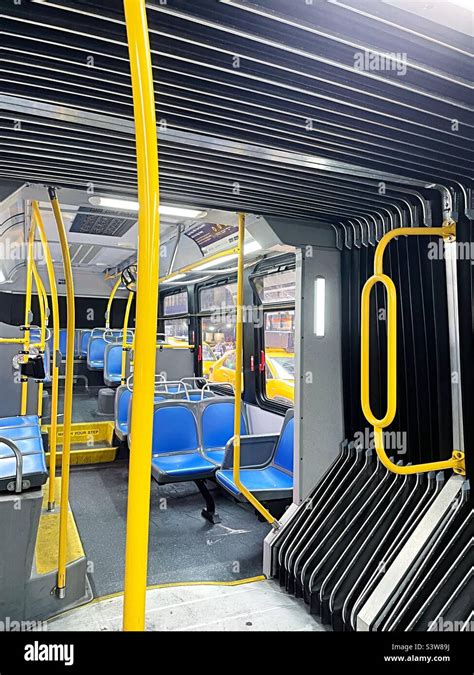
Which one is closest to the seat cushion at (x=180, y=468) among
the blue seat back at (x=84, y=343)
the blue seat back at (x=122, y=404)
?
the blue seat back at (x=122, y=404)

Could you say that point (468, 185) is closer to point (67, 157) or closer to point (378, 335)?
point (378, 335)

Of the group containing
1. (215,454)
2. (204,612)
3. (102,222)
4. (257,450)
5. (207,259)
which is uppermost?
(102,222)

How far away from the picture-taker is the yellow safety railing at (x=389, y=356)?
6.61 ft

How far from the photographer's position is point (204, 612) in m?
2.54

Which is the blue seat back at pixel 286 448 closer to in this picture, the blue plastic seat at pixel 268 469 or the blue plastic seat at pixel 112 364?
the blue plastic seat at pixel 268 469

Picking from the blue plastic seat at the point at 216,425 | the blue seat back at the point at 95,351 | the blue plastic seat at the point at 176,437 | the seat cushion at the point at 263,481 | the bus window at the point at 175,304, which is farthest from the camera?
the blue seat back at the point at 95,351

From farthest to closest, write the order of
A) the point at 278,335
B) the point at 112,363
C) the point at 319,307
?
the point at 112,363
the point at 278,335
the point at 319,307

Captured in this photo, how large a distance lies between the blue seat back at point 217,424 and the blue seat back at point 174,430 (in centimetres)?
14

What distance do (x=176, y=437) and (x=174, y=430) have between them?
8 cm

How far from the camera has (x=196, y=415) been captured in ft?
16.3

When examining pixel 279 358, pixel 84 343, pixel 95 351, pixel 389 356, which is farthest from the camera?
pixel 84 343

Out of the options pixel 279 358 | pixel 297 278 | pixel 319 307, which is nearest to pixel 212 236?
pixel 279 358

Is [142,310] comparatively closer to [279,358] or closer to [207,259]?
[207,259]
